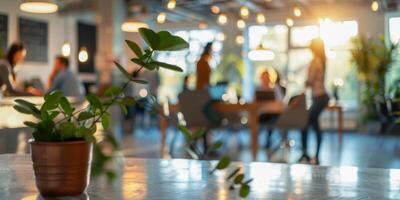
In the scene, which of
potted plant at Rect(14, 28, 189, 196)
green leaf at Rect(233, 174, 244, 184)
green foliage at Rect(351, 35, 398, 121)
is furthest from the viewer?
green foliage at Rect(351, 35, 398, 121)

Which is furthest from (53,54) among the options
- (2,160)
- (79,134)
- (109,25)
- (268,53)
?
(79,134)

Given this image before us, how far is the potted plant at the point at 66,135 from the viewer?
90 centimetres

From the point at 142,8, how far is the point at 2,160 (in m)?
9.14

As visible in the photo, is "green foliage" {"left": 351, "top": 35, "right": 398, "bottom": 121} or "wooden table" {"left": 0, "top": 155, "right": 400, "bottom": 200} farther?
"green foliage" {"left": 351, "top": 35, "right": 398, "bottom": 121}

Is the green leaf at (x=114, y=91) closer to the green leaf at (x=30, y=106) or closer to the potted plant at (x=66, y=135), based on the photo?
the potted plant at (x=66, y=135)

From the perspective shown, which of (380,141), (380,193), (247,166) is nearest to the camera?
(380,193)

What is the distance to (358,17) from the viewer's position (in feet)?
38.7

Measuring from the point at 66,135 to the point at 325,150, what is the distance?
7162 millimetres

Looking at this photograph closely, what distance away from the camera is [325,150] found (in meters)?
7.73

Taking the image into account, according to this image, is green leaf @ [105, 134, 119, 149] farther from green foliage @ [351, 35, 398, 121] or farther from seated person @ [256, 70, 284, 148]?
green foliage @ [351, 35, 398, 121]

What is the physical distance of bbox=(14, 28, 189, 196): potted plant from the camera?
0.90m

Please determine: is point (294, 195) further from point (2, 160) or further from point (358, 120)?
point (358, 120)

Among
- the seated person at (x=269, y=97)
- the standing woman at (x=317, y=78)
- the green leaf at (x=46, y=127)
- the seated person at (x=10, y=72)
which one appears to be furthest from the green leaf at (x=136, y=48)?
the seated person at (x=269, y=97)

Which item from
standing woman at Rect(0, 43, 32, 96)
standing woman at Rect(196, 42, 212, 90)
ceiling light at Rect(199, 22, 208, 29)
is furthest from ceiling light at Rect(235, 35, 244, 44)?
standing woman at Rect(0, 43, 32, 96)
